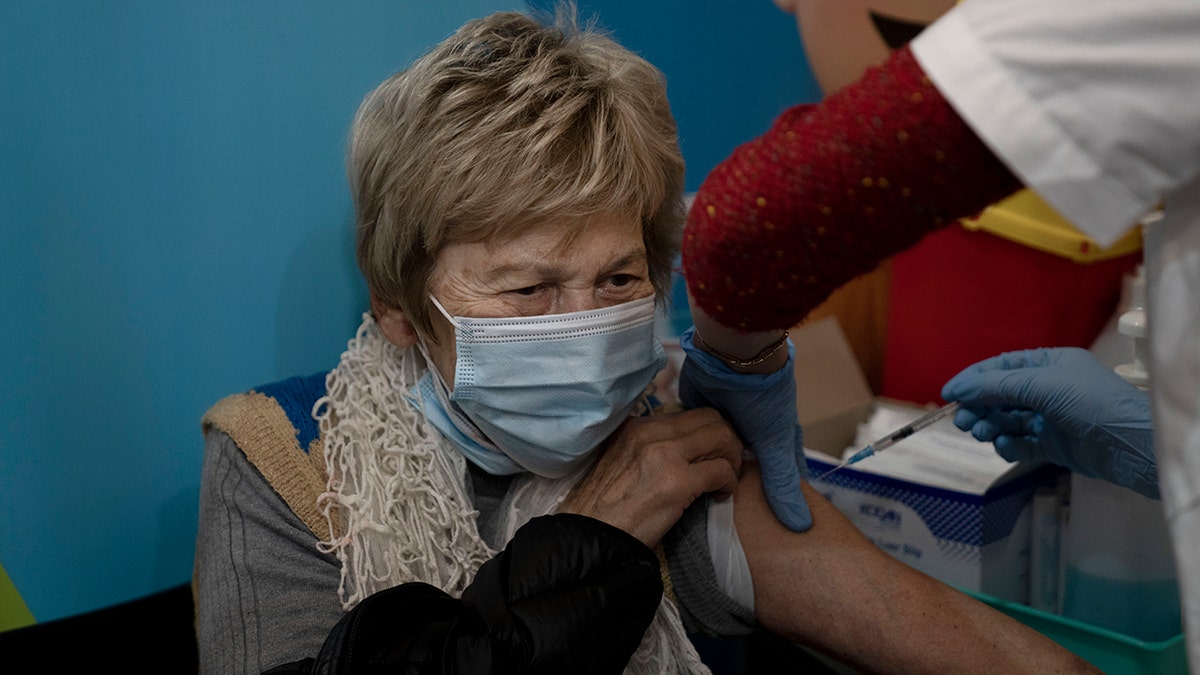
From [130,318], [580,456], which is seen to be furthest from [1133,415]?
[130,318]

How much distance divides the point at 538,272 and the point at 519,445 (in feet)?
0.87

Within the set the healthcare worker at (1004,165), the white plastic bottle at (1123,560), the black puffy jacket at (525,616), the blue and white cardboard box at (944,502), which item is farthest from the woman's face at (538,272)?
the white plastic bottle at (1123,560)

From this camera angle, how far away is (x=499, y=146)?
4.66 ft

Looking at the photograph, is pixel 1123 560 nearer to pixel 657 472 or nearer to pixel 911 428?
pixel 911 428

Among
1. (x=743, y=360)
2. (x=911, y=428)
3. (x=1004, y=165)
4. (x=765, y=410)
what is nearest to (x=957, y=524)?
(x=911, y=428)

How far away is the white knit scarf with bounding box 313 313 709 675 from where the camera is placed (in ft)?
4.89

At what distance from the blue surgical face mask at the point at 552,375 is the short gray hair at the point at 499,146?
0.14 metres

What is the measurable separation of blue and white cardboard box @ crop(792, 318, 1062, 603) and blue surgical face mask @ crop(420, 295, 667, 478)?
0.74 metres

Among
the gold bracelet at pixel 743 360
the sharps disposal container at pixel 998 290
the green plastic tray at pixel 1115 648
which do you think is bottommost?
the green plastic tray at pixel 1115 648

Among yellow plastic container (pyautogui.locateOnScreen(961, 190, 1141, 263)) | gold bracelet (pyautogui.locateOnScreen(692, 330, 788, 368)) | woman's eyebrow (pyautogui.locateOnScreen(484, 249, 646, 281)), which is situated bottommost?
yellow plastic container (pyautogui.locateOnScreen(961, 190, 1141, 263))

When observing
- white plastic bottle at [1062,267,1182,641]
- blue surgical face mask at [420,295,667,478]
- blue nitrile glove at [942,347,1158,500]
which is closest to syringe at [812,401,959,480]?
blue nitrile glove at [942,347,1158,500]

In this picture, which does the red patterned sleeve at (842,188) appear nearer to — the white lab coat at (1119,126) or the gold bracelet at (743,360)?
the white lab coat at (1119,126)

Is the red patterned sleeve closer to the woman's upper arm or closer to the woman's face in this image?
the woman's face

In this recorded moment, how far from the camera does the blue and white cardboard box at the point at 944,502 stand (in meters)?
1.87
